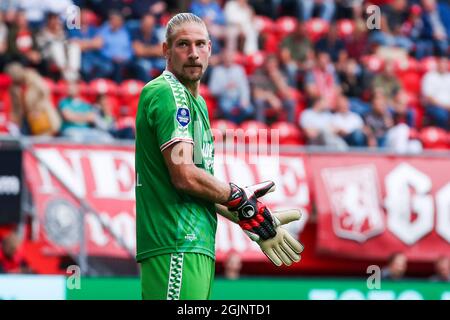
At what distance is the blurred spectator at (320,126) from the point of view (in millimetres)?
15641

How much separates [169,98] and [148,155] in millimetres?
338

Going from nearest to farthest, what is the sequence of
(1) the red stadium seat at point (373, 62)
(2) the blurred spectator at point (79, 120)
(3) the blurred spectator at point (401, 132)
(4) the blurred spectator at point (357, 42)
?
(2) the blurred spectator at point (79, 120)
(3) the blurred spectator at point (401, 132)
(1) the red stadium seat at point (373, 62)
(4) the blurred spectator at point (357, 42)

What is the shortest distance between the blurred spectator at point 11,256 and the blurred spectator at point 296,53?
653 cm

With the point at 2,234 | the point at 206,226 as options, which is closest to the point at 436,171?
the point at 2,234

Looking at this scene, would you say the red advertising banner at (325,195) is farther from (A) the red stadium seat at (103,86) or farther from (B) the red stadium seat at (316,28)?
(B) the red stadium seat at (316,28)

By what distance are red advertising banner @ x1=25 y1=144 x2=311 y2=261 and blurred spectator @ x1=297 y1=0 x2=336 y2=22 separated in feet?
20.5

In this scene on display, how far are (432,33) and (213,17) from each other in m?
4.49

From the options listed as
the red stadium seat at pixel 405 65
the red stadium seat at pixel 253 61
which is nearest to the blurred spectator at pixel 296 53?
the red stadium seat at pixel 253 61

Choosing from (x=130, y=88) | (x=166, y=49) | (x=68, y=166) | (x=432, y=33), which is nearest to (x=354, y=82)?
(x=432, y=33)

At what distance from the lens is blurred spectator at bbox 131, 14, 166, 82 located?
16812 mm

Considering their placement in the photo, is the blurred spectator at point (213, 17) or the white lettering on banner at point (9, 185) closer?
the white lettering on banner at point (9, 185)

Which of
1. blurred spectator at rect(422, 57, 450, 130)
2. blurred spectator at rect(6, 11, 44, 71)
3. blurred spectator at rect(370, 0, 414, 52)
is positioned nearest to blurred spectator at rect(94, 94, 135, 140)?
blurred spectator at rect(6, 11, 44, 71)

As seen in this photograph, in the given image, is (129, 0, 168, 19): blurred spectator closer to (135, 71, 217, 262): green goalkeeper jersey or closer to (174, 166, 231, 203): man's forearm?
(135, 71, 217, 262): green goalkeeper jersey

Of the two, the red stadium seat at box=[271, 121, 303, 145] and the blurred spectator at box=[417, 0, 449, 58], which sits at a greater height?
the blurred spectator at box=[417, 0, 449, 58]
